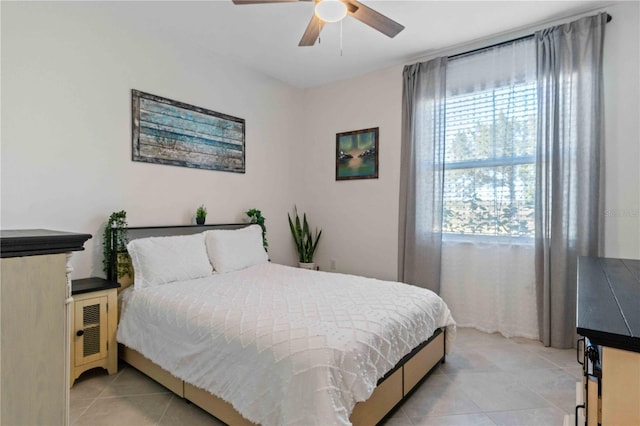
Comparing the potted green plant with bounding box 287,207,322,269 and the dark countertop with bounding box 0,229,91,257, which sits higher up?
the dark countertop with bounding box 0,229,91,257

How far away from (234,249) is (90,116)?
1.61 metres

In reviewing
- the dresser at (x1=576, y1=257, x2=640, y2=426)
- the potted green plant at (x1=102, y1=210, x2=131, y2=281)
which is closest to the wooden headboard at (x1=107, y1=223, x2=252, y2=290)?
the potted green plant at (x1=102, y1=210, x2=131, y2=281)

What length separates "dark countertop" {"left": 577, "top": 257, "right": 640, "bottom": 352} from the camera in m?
0.81

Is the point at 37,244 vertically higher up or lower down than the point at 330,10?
lower down

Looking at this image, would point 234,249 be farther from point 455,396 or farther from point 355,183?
point 455,396

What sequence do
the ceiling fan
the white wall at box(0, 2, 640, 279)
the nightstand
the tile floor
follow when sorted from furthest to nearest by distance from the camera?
the white wall at box(0, 2, 640, 279) → the nightstand → the ceiling fan → the tile floor

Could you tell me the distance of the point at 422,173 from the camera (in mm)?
3527

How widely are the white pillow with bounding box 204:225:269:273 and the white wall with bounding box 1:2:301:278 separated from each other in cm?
39

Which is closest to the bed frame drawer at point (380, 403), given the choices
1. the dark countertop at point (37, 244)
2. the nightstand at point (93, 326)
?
the dark countertop at point (37, 244)

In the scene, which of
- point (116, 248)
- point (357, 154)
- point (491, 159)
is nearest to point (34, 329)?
point (116, 248)

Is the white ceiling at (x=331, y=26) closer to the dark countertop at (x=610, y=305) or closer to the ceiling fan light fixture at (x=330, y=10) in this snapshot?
the ceiling fan light fixture at (x=330, y=10)

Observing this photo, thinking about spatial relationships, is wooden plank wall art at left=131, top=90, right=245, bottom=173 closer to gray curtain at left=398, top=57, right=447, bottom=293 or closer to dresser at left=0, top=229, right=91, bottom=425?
gray curtain at left=398, top=57, right=447, bottom=293

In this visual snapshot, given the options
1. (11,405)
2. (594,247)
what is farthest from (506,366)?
(11,405)

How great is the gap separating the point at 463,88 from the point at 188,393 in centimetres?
361
